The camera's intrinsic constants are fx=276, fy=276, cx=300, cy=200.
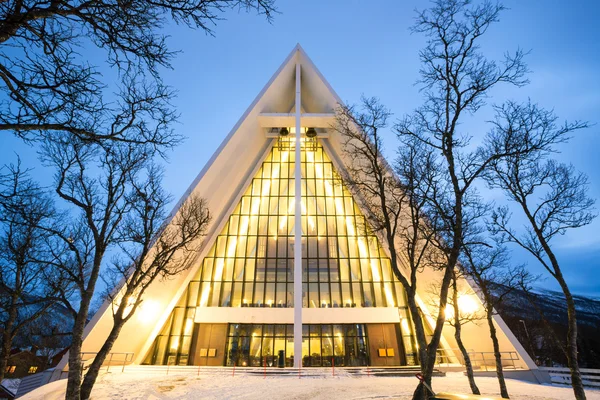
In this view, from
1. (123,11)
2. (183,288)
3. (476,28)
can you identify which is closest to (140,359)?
(183,288)

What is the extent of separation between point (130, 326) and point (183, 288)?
14.8 feet

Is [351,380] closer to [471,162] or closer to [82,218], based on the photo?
[471,162]

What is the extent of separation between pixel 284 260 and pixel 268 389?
39.1 feet

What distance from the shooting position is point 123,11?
2.86 m

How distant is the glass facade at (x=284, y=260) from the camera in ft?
61.6

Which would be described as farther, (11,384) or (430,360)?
(11,384)

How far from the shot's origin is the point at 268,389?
920cm

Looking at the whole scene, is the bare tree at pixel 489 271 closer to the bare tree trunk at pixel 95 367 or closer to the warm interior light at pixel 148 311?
the bare tree trunk at pixel 95 367

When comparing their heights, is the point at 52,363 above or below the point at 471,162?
below

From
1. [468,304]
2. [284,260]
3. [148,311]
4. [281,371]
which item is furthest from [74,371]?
[468,304]

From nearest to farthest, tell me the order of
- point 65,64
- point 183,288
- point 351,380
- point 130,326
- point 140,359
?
1. point 65,64
2. point 351,380
3. point 130,326
4. point 140,359
5. point 183,288

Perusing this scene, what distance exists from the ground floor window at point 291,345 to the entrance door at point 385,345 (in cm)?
43

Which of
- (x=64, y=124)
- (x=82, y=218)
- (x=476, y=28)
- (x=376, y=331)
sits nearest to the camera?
(x=64, y=124)

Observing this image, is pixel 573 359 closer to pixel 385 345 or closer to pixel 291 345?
pixel 385 345
